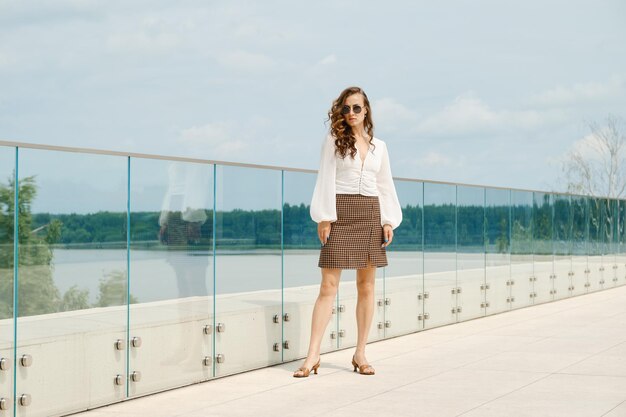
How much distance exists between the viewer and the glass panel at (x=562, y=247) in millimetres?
12969

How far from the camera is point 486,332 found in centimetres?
902

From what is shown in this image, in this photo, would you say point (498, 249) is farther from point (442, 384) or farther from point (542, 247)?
point (442, 384)

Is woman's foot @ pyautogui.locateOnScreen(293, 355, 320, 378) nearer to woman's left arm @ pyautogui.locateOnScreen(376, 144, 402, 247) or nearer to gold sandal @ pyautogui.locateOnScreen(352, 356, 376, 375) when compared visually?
gold sandal @ pyautogui.locateOnScreen(352, 356, 376, 375)

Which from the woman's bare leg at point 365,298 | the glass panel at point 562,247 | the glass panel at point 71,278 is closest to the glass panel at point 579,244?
the glass panel at point 562,247

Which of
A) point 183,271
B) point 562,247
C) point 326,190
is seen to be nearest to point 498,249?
point 562,247

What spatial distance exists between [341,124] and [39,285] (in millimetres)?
2403

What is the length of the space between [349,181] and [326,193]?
0.19 m

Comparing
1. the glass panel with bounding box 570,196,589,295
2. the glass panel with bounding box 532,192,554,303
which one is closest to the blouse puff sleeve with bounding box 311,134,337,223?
the glass panel with bounding box 532,192,554,303

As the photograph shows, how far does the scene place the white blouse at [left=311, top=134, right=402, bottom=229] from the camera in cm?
651

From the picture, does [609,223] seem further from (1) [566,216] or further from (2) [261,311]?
(2) [261,311]

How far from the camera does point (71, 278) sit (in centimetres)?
522

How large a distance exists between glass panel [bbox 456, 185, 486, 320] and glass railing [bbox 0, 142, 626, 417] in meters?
0.86

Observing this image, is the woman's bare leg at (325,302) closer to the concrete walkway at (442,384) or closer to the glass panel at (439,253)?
the concrete walkway at (442,384)

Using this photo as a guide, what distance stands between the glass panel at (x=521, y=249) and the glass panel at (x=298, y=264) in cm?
455
